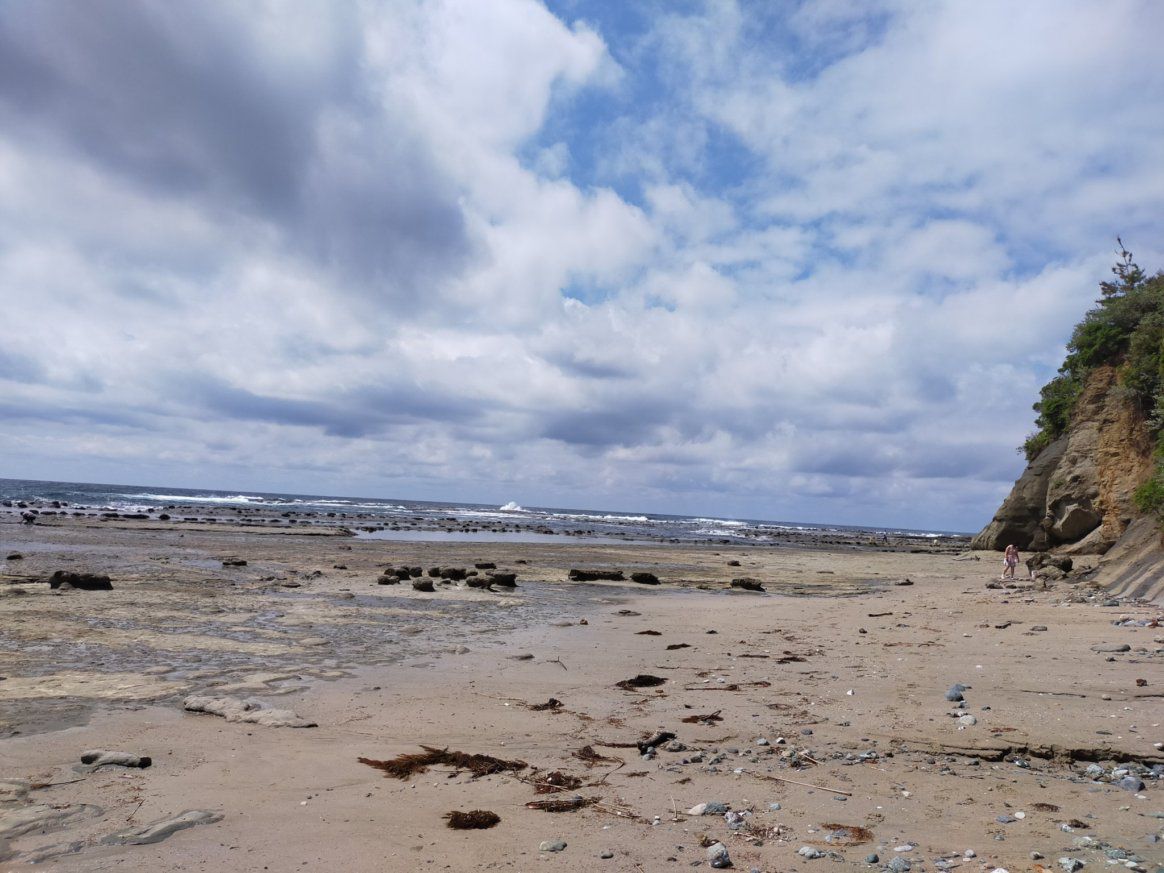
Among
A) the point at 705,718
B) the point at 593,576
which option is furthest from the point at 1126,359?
the point at 705,718

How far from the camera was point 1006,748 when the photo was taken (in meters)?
6.10

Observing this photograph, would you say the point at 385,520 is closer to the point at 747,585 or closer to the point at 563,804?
the point at 747,585

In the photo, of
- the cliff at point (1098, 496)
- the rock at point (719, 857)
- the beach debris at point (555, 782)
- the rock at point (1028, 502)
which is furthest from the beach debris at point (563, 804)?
the rock at point (1028, 502)

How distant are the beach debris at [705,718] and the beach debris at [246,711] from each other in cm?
405

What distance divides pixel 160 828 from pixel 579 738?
3672 mm

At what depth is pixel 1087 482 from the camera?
27.4 m

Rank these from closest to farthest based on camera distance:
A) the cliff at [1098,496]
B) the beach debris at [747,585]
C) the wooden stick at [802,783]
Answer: the wooden stick at [802,783] < the cliff at [1098,496] < the beach debris at [747,585]

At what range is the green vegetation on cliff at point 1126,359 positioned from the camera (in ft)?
64.7

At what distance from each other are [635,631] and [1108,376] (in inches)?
997

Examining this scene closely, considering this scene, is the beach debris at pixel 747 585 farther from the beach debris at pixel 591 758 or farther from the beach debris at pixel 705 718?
the beach debris at pixel 591 758

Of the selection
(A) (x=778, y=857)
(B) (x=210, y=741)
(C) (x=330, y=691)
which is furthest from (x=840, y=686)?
(B) (x=210, y=741)

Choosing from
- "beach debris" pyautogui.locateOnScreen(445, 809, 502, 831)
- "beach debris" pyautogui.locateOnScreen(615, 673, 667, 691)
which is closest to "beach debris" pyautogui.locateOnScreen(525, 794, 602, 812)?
"beach debris" pyautogui.locateOnScreen(445, 809, 502, 831)

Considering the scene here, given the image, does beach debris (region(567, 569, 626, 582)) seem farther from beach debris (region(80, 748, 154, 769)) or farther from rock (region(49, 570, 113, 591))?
Answer: beach debris (region(80, 748, 154, 769))

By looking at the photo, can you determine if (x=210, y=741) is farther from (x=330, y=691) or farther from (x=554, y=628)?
(x=554, y=628)
